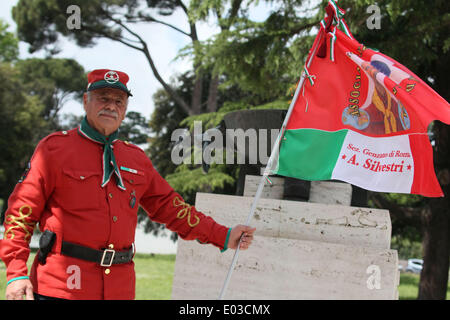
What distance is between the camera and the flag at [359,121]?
8.86ft

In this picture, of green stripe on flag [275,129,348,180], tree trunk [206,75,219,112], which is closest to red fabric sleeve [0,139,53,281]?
green stripe on flag [275,129,348,180]

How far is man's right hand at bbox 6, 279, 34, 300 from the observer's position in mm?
1898

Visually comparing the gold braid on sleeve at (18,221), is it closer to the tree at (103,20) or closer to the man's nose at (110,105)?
the man's nose at (110,105)

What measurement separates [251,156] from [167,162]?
14.8m

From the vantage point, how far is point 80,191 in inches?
83.3

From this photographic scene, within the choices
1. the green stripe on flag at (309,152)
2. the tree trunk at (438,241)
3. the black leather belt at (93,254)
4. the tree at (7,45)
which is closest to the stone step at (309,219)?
the green stripe on flag at (309,152)

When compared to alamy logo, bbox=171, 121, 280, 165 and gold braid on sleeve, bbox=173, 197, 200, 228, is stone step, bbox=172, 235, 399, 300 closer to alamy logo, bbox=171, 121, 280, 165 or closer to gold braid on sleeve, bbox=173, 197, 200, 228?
alamy logo, bbox=171, 121, 280, 165

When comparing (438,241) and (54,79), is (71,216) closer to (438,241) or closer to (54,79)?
(438,241)

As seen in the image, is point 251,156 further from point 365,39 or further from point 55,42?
point 55,42

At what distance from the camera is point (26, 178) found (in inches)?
80.7

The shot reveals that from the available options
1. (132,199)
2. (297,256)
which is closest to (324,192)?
(297,256)

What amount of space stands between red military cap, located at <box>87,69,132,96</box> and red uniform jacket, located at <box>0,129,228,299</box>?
247mm

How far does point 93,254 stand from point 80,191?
273 mm

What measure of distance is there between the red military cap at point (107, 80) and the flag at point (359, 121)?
3.50ft
